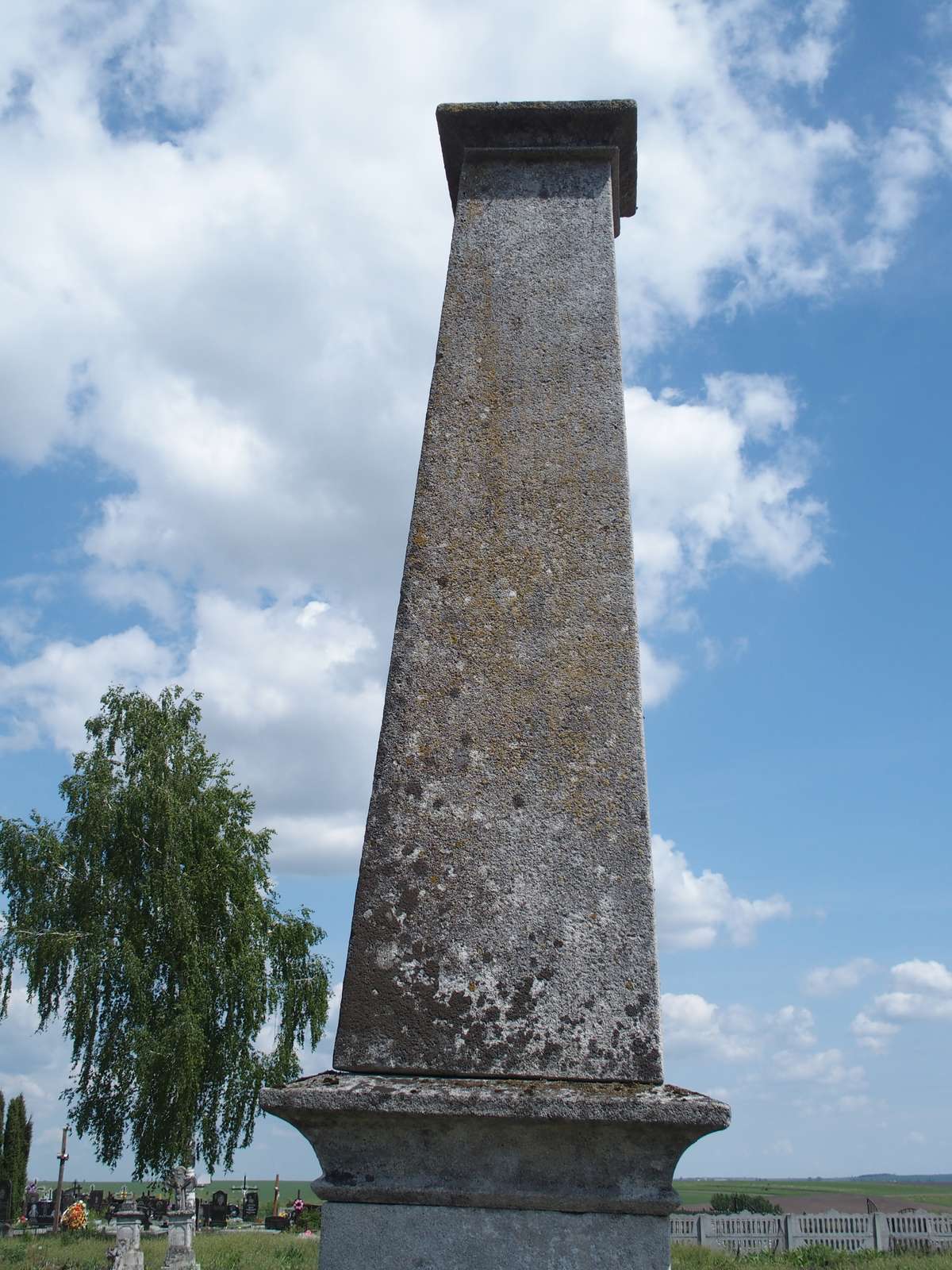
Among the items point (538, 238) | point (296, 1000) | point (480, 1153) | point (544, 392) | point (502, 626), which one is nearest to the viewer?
point (480, 1153)

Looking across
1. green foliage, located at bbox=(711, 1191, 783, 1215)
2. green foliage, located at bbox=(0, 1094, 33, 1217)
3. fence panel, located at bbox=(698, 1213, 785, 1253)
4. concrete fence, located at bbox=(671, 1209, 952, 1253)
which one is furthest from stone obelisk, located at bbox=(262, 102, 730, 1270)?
green foliage, located at bbox=(711, 1191, 783, 1215)

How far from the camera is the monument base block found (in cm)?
242

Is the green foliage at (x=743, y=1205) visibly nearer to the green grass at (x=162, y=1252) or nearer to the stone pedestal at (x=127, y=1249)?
the green grass at (x=162, y=1252)

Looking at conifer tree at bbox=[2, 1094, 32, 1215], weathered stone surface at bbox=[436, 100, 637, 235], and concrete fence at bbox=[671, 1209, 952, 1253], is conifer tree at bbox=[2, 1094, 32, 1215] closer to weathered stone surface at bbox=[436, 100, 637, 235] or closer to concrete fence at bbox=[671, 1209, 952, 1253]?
concrete fence at bbox=[671, 1209, 952, 1253]

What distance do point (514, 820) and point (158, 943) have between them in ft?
64.0

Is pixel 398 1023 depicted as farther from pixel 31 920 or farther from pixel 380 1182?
pixel 31 920

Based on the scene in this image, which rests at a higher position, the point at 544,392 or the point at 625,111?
the point at 625,111

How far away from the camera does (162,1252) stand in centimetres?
2189

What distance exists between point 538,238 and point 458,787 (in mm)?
2177

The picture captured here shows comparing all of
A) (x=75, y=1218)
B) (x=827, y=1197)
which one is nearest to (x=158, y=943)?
(x=75, y=1218)

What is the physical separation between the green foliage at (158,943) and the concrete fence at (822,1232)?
33.5 feet

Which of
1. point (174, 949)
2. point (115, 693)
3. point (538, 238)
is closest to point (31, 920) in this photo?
point (174, 949)

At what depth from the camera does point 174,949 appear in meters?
20.5

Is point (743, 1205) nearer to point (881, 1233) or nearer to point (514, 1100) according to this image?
point (881, 1233)
